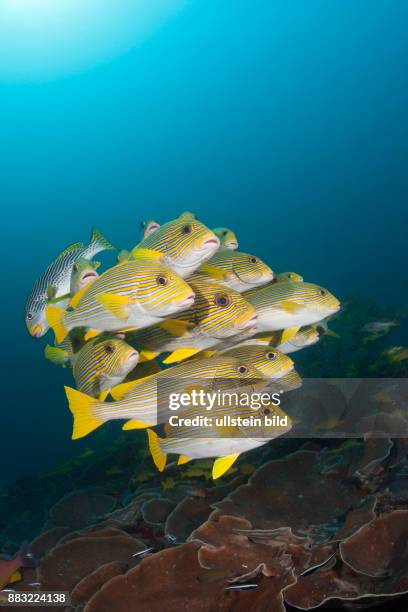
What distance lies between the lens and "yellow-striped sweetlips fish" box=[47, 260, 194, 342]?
2.11 meters

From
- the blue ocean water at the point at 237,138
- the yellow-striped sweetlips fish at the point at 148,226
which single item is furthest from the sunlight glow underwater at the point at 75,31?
the yellow-striped sweetlips fish at the point at 148,226

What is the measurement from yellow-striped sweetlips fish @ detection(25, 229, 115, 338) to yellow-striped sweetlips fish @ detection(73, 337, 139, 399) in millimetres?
485

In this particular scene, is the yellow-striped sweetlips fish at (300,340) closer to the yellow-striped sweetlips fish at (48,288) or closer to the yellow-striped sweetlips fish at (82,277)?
the yellow-striped sweetlips fish at (82,277)

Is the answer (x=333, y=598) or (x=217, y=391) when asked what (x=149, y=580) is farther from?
(x=217, y=391)

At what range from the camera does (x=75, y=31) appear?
88.4m

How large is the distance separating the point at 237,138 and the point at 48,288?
10622cm

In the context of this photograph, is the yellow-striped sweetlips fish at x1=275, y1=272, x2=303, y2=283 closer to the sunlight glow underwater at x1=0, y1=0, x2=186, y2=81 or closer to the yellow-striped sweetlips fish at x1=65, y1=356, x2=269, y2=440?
Answer: the yellow-striped sweetlips fish at x1=65, y1=356, x2=269, y2=440

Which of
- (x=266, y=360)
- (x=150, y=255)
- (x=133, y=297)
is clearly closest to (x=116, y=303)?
(x=133, y=297)

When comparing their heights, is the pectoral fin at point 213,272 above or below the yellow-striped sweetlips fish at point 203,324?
above

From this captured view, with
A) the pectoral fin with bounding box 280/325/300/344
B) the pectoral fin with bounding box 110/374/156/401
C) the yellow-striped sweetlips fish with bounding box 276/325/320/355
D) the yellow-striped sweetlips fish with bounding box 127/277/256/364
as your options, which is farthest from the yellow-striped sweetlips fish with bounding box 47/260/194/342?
the yellow-striped sweetlips fish with bounding box 276/325/320/355

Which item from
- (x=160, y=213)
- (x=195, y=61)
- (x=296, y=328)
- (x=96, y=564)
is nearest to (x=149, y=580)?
(x=96, y=564)

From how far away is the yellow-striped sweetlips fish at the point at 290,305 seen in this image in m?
2.86

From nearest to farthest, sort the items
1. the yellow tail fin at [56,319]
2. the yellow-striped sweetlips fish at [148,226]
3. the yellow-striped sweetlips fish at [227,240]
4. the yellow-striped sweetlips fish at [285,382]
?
1. the yellow tail fin at [56,319]
2. the yellow-striped sweetlips fish at [285,382]
3. the yellow-striped sweetlips fish at [227,240]
4. the yellow-striped sweetlips fish at [148,226]

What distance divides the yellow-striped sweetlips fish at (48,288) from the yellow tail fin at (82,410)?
614 millimetres
